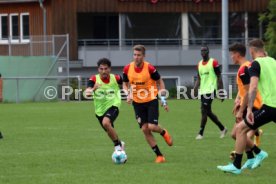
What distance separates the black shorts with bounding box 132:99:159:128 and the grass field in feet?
2.24

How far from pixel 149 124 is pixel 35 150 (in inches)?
125

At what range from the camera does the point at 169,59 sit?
166 feet

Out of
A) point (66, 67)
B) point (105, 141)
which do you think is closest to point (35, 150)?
point (105, 141)

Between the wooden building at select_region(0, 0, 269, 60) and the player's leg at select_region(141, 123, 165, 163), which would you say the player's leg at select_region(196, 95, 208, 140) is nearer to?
the player's leg at select_region(141, 123, 165, 163)

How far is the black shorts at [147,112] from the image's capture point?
48.5 feet

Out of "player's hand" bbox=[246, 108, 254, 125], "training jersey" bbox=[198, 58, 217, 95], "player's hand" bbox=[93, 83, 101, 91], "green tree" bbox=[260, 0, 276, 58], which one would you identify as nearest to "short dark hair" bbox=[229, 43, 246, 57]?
"player's hand" bbox=[246, 108, 254, 125]

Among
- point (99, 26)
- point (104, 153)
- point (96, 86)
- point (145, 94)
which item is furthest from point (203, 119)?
point (99, 26)

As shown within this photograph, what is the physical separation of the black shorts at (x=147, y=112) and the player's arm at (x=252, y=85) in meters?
3.04

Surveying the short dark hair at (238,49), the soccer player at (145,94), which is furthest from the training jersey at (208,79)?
the short dark hair at (238,49)

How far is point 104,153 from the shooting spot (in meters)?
16.3

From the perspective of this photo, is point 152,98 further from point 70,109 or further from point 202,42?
point 202,42

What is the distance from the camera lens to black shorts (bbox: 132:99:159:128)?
14781mm

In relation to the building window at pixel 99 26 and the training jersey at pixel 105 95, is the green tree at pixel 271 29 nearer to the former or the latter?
the building window at pixel 99 26

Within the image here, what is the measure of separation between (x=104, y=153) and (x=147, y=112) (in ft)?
5.80
